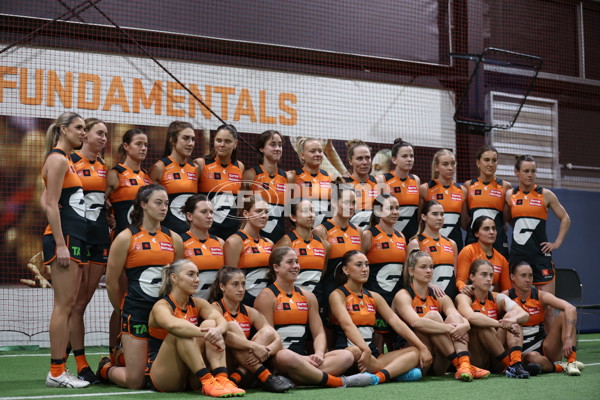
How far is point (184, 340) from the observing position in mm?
5105

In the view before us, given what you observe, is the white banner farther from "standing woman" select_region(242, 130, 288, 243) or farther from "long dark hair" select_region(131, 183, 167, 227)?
"long dark hair" select_region(131, 183, 167, 227)

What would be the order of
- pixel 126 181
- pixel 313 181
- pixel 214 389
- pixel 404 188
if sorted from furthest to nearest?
pixel 404 188, pixel 313 181, pixel 126 181, pixel 214 389

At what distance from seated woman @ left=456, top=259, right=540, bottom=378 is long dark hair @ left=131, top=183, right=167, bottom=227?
3.02 metres

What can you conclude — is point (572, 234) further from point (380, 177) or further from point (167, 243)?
point (167, 243)

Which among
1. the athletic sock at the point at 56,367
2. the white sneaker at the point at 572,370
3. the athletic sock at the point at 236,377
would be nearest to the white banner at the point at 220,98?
the athletic sock at the point at 56,367

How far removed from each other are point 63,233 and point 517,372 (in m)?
4.04

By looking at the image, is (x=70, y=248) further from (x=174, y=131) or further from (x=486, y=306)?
(x=486, y=306)

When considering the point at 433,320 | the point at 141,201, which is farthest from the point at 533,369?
the point at 141,201

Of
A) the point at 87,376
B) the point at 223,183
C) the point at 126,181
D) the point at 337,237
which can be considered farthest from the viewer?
the point at 223,183

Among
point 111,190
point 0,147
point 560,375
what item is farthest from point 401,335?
point 0,147

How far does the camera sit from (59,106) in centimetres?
941

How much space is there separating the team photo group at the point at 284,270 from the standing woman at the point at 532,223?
0.05 feet

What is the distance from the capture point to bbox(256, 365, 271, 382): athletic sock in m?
5.36

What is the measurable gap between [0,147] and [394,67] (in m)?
6.23
